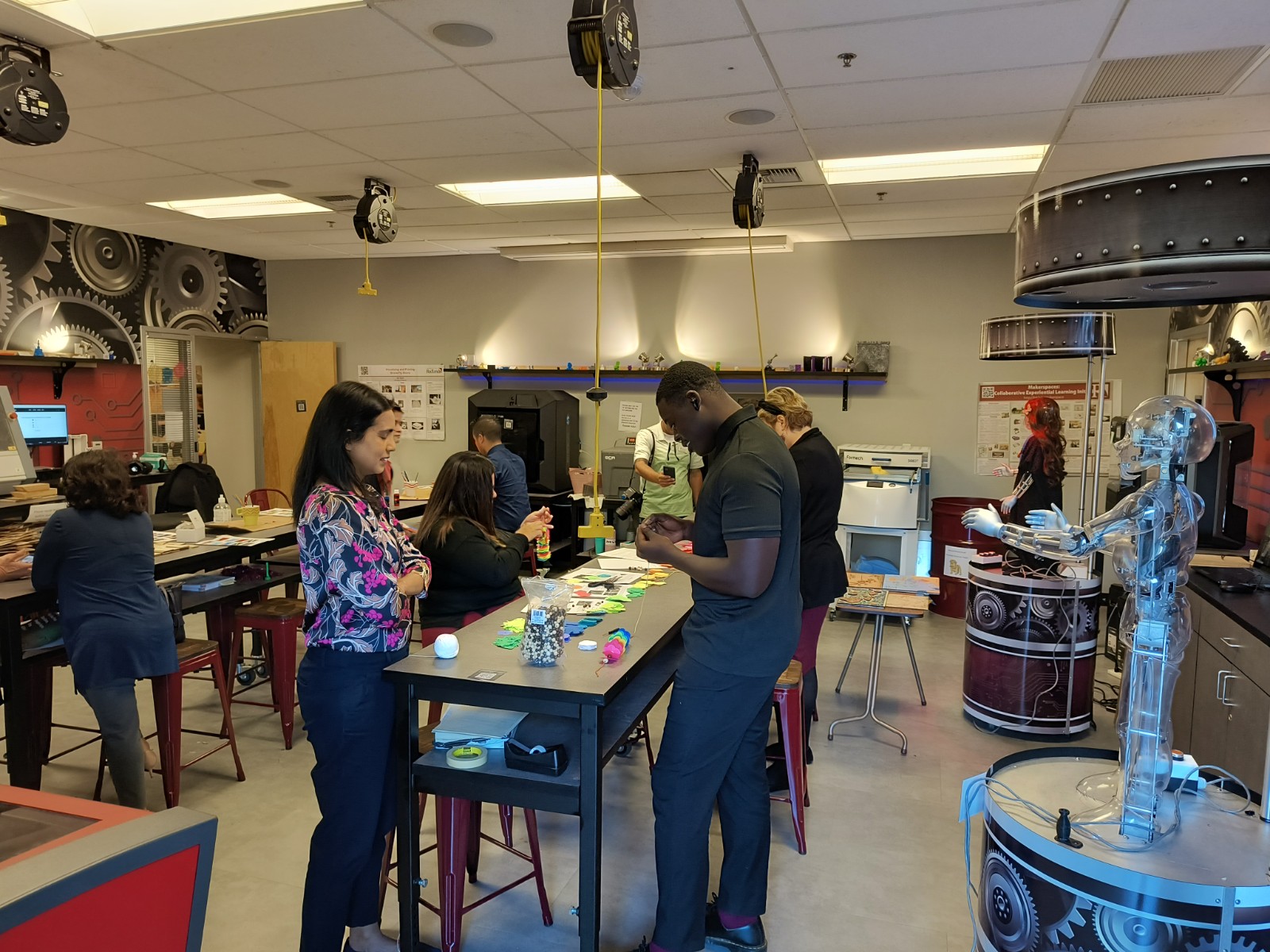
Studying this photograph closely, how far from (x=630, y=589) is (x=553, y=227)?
3924 millimetres

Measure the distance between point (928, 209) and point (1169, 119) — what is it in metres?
1.96

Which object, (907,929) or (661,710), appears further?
(661,710)

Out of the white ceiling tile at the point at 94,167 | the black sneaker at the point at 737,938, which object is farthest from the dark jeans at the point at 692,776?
the white ceiling tile at the point at 94,167

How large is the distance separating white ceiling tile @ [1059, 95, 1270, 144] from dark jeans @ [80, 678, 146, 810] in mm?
4520

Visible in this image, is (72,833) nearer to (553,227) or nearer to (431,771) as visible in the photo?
(431,771)

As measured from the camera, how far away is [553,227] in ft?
20.6

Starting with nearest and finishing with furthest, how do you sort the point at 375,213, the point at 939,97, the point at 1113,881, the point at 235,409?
the point at 1113,881 < the point at 939,97 < the point at 375,213 < the point at 235,409

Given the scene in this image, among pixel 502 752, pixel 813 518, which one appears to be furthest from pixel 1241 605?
pixel 502 752

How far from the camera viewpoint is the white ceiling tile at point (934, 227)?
5871 mm

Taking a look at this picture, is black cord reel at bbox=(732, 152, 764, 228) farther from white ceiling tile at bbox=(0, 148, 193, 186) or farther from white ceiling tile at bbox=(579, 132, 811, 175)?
white ceiling tile at bbox=(0, 148, 193, 186)

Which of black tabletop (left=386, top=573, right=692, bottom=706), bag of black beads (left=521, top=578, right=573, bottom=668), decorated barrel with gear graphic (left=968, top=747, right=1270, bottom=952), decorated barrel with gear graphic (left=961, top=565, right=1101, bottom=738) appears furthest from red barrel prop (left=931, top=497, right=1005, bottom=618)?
decorated barrel with gear graphic (left=968, top=747, right=1270, bottom=952)

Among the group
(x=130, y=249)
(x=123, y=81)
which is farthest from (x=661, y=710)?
(x=130, y=249)

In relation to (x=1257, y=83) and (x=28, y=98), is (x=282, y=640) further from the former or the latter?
(x=1257, y=83)

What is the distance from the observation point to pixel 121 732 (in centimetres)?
295
